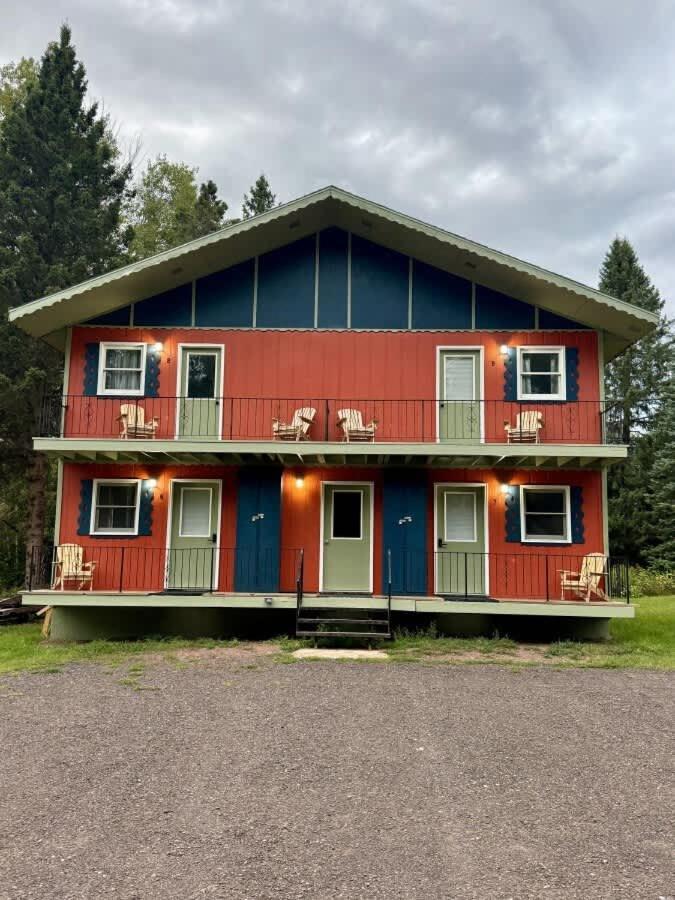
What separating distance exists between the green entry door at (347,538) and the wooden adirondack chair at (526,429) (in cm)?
325

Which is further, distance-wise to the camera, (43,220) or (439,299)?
(43,220)

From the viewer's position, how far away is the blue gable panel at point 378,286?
1337cm

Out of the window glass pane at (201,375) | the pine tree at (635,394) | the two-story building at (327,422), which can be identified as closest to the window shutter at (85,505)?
the two-story building at (327,422)

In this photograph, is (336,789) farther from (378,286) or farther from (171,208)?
(171,208)

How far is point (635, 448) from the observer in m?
27.9

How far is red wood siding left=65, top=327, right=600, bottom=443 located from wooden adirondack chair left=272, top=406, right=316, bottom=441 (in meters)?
0.24

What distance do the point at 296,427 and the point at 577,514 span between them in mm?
6288

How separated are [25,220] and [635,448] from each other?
88.5 feet

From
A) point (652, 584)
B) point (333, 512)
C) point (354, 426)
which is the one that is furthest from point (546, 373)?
point (652, 584)

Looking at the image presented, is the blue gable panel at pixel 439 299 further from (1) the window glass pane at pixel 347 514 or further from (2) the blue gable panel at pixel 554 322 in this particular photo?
(1) the window glass pane at pixel 347 514

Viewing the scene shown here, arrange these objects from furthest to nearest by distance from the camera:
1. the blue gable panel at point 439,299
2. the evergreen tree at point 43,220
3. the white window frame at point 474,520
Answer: the evergreen tree at point 43,220
the blue gable panel at point 439,299
the white window frame at point 474,520

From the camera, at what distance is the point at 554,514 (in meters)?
12.7

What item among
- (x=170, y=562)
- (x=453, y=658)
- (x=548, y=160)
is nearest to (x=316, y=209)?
(x=170, y=562)

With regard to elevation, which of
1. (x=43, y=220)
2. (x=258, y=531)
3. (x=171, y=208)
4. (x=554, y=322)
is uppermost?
(x=171, y=208)
